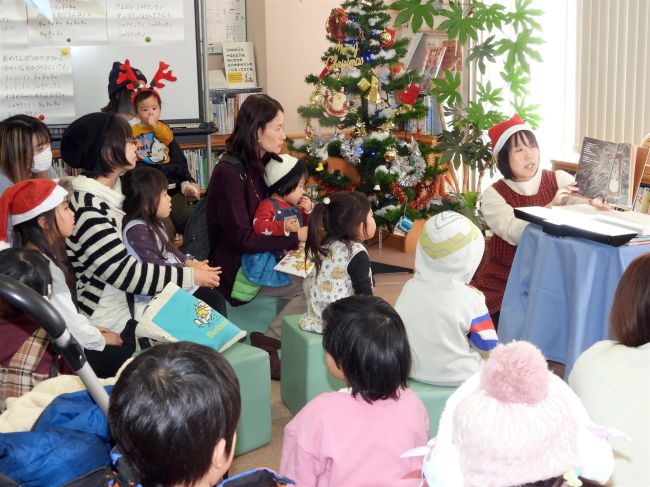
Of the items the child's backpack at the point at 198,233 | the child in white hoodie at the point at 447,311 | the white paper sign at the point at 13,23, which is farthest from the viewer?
the white paper sign at the point at 13,23

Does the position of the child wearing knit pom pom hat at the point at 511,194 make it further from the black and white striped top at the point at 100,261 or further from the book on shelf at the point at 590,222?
the black and white striped top at the point at 100,261

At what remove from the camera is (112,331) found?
2.76 meters

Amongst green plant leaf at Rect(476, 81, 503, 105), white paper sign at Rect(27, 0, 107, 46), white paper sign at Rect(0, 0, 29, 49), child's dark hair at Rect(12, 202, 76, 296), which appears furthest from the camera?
green plant leaf at Rect(476, 81, 503, 105)

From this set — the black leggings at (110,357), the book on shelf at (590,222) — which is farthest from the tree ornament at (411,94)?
the black leggings at (110,357)

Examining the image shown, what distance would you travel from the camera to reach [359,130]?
5086 millimetres

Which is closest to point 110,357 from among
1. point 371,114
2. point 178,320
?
point 178,320

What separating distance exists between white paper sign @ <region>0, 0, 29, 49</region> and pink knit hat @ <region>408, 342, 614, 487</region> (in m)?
4.10

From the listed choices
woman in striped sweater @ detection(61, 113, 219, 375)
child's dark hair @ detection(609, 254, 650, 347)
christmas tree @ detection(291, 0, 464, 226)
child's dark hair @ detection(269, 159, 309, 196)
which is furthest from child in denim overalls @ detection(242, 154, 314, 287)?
child's dark hair @ detection(609, 254, 650, 347)

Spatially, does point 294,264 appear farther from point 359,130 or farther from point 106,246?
point 359,130

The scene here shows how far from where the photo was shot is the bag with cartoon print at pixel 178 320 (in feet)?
7.99

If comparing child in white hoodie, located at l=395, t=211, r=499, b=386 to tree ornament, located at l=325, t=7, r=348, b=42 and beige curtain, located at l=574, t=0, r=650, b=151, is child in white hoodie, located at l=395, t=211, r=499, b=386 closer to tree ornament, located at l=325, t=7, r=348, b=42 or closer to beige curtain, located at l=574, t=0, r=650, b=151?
beige curtain, located at l=574, t=0, r=650, b=151

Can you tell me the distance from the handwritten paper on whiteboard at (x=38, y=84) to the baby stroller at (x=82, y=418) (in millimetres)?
3486

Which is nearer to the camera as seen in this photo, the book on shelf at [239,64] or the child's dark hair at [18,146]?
the child's dark hair at [18,146]

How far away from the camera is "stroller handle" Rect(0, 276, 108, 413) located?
1244mm
